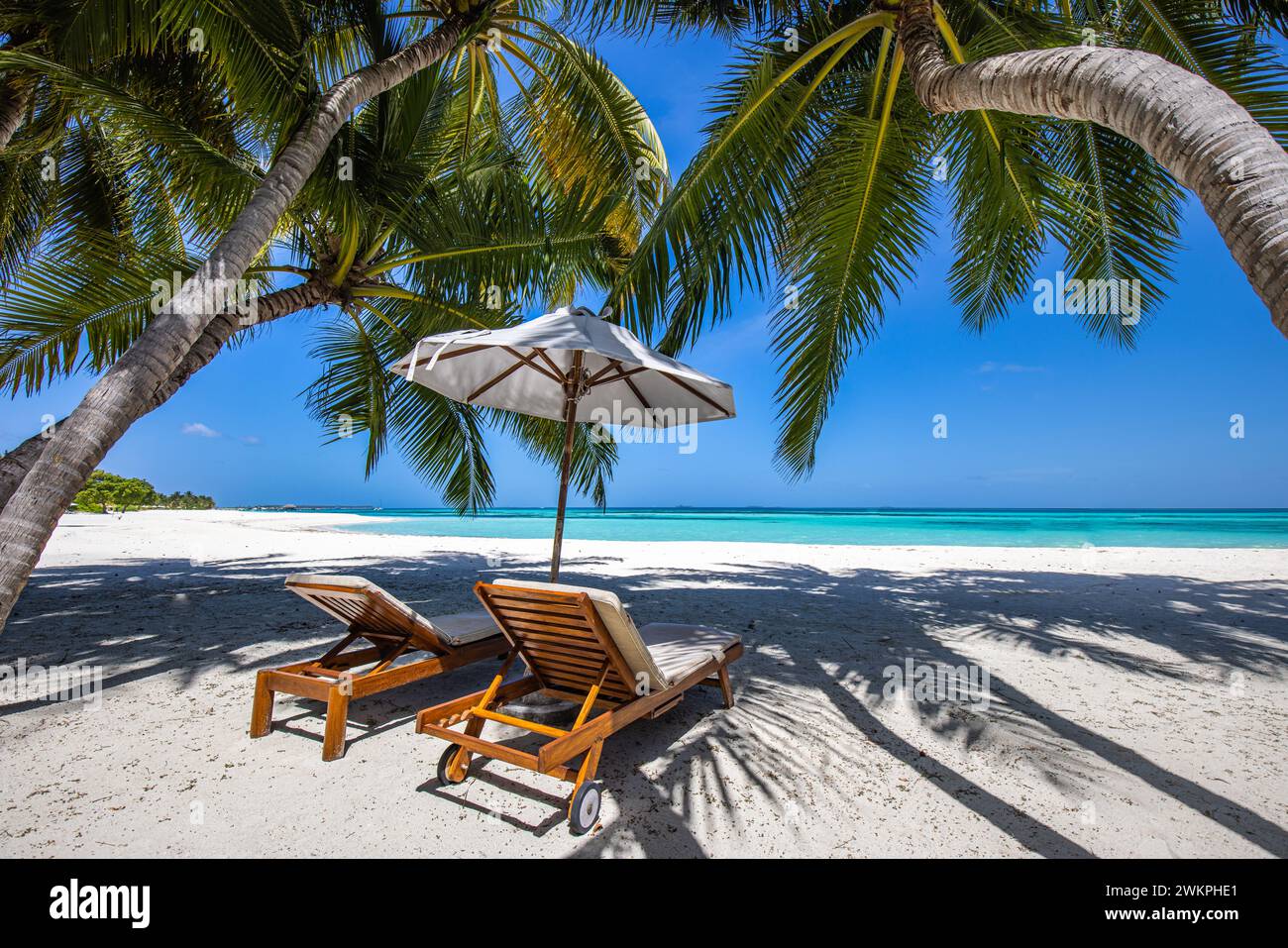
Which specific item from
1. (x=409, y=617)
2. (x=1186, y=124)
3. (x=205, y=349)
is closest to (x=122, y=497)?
(x=205, y=349)

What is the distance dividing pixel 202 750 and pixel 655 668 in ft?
6.98

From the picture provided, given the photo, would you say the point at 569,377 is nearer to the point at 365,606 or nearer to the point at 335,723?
the point at 365,606

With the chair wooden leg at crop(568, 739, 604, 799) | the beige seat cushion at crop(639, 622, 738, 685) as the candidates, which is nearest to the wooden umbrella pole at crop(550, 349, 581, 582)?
the beige seat cushion at crop(639, 622, 738, 685)

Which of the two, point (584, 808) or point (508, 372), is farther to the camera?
point (508, 372)

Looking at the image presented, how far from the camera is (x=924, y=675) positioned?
3951 millimetres

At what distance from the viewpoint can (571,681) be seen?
9.37 ft

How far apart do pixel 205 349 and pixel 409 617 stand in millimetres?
3060

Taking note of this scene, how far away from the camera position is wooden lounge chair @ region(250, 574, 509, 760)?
9.02 ft

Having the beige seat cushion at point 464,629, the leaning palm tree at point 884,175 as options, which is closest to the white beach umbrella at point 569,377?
the beige seat cushion at point 464,629

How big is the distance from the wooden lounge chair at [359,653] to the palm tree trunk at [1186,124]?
3372mm

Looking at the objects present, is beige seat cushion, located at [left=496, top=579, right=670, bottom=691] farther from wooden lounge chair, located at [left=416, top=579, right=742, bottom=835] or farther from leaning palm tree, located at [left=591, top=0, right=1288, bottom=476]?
leaning palm tree, located at [left=591, top=0, right=1288, bottom=476]

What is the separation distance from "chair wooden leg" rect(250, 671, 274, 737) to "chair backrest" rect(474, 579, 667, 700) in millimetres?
1239

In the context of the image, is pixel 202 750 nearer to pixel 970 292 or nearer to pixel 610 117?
pixel 610 117

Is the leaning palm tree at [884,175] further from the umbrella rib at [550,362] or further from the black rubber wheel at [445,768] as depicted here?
the black rubber wheel at [445,768]
